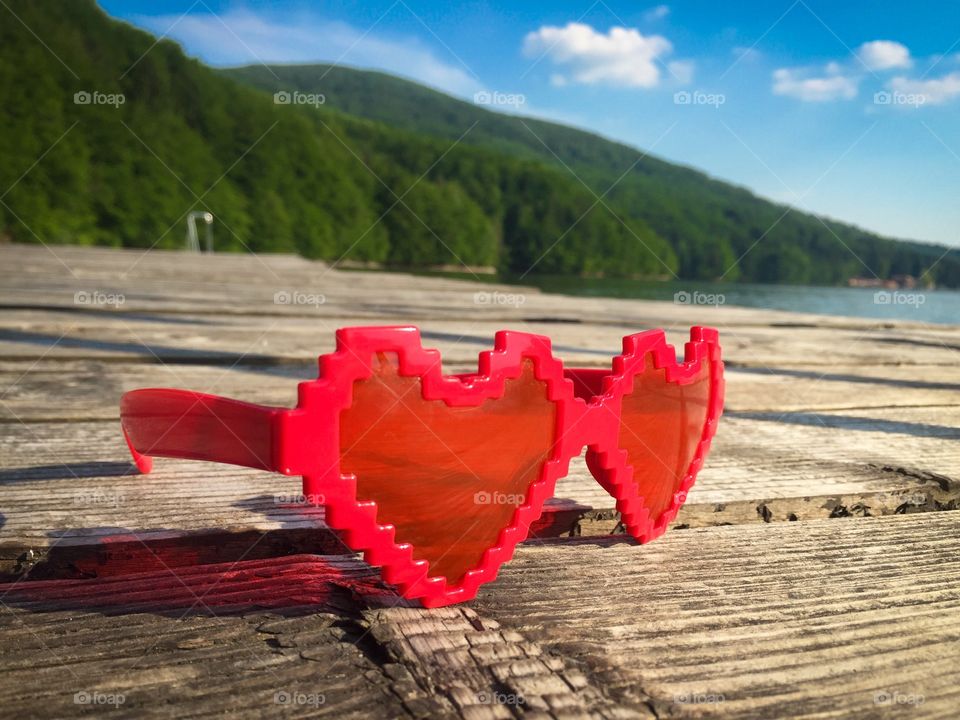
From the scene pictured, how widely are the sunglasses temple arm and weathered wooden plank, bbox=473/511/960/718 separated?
1.24 feet

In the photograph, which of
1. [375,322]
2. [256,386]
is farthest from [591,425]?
[375,322]

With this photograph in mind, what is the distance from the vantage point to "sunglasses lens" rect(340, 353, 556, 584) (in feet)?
3.03

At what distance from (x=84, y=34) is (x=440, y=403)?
90.8 metres

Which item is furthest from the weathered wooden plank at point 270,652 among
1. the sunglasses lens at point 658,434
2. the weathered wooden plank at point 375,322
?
the weathered wooden plank at point 375,322

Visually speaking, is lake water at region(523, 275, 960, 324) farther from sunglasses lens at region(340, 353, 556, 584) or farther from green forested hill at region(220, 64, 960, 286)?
green forested hill at region(220, 64, 960, 286)

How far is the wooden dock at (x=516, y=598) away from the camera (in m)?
0.77

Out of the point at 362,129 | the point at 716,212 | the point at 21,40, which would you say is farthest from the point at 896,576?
the point at 716,212

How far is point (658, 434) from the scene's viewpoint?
4.21 ft

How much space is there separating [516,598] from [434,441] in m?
0.25

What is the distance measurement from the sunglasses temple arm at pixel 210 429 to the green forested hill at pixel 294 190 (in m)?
34.0

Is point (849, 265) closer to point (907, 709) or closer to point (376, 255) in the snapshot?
point (376, 255)

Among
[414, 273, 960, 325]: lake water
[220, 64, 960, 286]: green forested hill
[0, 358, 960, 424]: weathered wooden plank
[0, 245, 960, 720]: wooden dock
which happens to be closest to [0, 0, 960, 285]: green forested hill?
A: [220, 64, 960, 286]: green forested hill

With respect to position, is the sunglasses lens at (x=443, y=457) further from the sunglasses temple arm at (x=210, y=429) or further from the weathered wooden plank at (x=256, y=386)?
the weathered wooden plank at (x=256, y=386)

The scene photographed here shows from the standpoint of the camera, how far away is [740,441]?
1878mm
